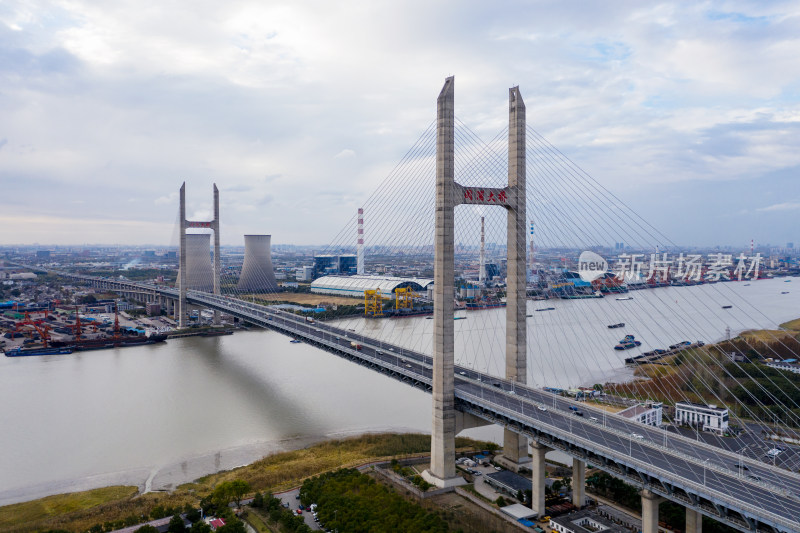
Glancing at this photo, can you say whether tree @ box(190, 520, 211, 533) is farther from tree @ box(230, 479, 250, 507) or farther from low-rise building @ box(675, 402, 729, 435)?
low-rise building @ box(675, 402, 729, 435)

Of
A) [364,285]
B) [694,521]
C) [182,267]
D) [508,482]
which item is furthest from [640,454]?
[364,285]

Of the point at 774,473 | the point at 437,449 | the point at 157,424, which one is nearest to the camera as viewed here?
the point at 774,473

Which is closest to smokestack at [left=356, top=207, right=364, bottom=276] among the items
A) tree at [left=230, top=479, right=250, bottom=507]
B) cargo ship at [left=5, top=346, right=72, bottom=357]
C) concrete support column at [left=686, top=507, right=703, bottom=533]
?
cargo ship at [left=5, top=346, right=72, bottom=357]

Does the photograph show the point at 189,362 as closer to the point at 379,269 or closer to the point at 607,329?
the point at 607,329

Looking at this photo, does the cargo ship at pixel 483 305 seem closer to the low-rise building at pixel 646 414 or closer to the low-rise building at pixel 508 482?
the low-rise building at pixel 646 414

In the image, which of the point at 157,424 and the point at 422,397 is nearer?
the point at 157,424

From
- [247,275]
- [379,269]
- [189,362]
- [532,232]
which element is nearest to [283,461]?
[189,362]
